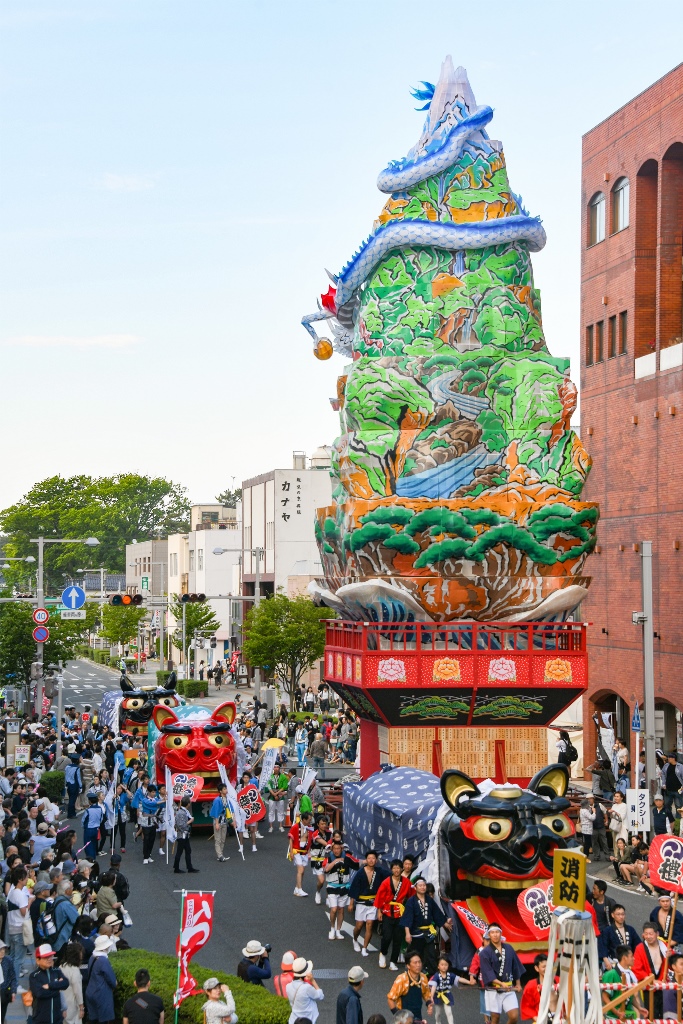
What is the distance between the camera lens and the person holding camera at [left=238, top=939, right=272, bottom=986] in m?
16.8

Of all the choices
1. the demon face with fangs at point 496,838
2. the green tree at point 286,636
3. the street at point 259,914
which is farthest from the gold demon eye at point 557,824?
the green tree at point 286,636

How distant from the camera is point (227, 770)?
103 ft

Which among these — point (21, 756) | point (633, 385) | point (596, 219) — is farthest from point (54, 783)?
point (596, 219)

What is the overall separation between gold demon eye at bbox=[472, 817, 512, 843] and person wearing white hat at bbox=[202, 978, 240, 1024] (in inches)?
210

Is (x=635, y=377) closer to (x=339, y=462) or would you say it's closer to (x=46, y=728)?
(x=339, y=462)

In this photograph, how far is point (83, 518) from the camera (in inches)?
4973

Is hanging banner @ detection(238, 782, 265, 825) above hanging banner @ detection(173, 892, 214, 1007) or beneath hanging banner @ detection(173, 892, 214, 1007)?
beneath

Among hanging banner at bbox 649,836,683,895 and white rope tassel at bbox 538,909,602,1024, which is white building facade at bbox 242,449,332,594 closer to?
hanging banner at bbox 649,836,683,895

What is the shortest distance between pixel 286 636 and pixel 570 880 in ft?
151

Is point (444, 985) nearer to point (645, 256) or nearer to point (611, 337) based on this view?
point (645, 256)

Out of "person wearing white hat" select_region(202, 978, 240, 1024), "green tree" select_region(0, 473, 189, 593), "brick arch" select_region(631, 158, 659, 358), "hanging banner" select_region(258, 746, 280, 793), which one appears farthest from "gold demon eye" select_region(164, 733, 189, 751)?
"green tree" select_region(0, 473, 189, 593)

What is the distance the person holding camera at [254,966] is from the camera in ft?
55.0

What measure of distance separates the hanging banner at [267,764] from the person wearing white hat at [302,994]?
15721mm

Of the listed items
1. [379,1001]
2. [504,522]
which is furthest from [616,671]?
[379,1001]
